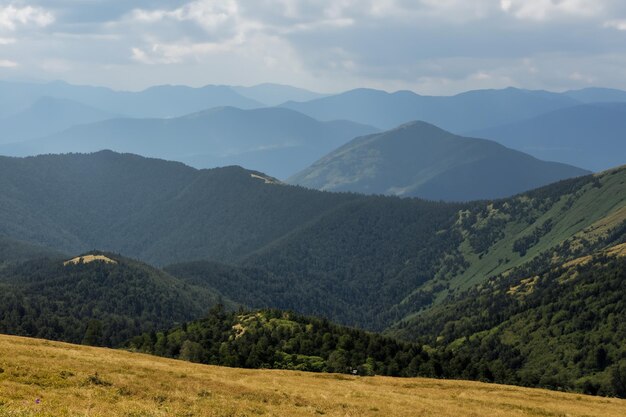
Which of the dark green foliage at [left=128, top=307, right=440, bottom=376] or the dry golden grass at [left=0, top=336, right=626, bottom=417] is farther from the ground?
the dry golden grass at [left=0, top=336, right=626, bottom=417]

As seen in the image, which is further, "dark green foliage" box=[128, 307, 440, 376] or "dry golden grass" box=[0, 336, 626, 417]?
"dark green foliage" box=[128, 307, 440, 376]

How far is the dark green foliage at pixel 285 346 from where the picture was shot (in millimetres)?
124438

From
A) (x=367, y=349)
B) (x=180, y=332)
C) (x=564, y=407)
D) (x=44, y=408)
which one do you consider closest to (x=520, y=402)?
(x=564, y=407)

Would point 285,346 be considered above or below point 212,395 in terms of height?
below

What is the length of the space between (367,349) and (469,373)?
76.9ft

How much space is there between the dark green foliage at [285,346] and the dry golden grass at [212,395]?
127ft

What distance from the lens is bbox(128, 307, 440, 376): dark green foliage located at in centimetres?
12444

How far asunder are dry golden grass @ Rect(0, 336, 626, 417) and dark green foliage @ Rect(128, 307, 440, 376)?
127ft

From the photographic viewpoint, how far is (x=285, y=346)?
138750 mm

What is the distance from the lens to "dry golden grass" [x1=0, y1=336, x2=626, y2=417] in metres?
44.0

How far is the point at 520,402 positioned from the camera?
74.2 meters

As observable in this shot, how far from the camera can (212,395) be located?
54.3m

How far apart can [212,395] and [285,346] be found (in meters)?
85.8

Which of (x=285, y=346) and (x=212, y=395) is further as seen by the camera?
(x=285, y=346)
